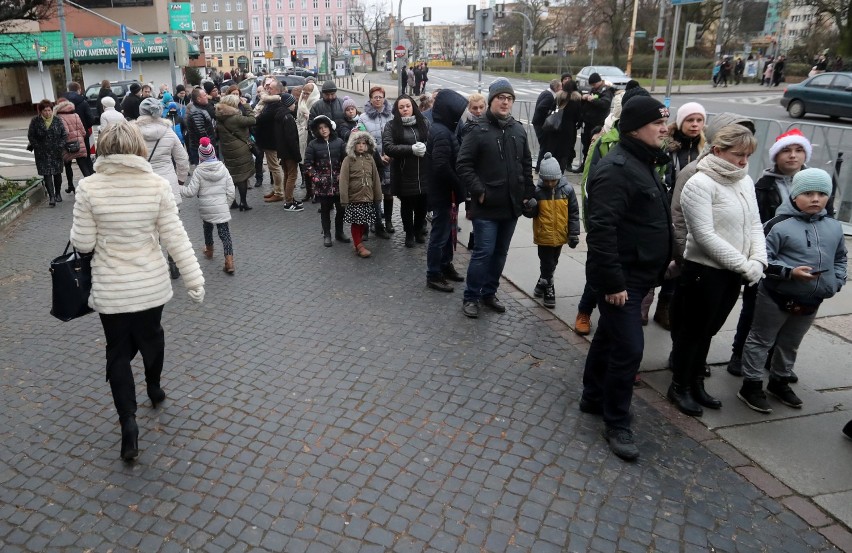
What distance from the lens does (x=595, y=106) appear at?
11773 mm

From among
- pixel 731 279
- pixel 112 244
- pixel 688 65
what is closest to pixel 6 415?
pixel 112 244

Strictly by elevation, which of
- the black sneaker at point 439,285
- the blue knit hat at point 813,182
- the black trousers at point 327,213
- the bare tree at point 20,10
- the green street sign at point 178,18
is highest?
the green street sign at point 178,18

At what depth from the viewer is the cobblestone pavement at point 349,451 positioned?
3.38 metres

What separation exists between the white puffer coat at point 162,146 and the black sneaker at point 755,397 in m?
5.92

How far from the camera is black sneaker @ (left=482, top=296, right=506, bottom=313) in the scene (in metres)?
6.35

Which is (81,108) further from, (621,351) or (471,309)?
(621,351)

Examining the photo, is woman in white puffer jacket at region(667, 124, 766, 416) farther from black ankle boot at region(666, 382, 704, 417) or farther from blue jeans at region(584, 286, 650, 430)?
blue jeans at region(584, 286, 650, 430)

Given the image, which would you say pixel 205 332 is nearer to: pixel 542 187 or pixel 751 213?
pixel 542 187

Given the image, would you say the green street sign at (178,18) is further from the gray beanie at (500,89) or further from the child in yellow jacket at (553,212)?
the child in yellow jacket at (553,212)

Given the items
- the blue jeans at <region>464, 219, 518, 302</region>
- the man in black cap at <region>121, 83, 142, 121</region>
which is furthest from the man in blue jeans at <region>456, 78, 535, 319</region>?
the man in black cap at <region>121, 83, 142, 121</region>

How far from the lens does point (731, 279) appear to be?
4309mm

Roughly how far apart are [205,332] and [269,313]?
0.65 metres

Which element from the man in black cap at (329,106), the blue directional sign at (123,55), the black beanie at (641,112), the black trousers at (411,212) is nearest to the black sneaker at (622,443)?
the black beanie at (641,112)

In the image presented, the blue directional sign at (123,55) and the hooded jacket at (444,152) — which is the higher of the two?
the blue directional sign at (123,55)
